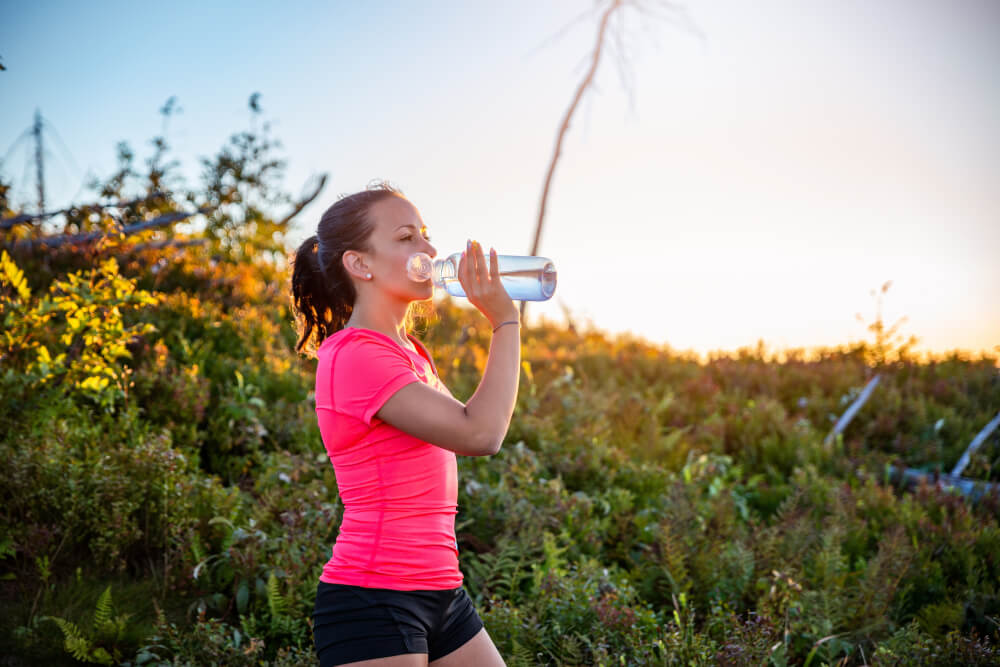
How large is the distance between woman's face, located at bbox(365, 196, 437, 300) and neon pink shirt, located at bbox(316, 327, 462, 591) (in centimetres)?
23

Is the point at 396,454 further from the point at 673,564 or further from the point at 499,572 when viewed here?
the point at 673,564

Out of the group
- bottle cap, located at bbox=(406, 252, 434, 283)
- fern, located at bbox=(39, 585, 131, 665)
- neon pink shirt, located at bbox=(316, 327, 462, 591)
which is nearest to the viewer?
neon pink shirt, located at bbox=(316, 327, 462, 591)

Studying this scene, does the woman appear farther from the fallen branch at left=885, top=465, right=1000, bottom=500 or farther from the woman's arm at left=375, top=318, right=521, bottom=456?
the fallen branch at left=885, top=465, right=1000, bottom=500

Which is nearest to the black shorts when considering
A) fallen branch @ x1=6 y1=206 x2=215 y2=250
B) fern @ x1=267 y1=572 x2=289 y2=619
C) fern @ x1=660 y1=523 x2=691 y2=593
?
fern @ x1=267 y1=572 x2=289 y2=619

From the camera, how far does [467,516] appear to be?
5.38 metres

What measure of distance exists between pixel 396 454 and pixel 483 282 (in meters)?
0.61

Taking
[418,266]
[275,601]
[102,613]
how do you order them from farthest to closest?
[275,601] < [102,613] < [418,266]

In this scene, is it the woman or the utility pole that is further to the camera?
the utility pole

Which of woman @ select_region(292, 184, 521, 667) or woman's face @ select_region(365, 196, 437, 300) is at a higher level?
woman's face @ select_region(365, 196, 437, 300)

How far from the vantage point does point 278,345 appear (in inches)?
316

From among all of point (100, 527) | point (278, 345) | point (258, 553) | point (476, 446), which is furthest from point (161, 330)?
point (476, 446)

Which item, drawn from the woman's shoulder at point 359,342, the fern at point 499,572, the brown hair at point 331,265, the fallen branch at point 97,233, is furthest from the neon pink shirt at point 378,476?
the fallen branch at point 97,233

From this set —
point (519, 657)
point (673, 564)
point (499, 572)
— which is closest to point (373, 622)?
point (519, 657)

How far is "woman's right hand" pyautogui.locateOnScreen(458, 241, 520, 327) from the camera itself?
2.41m
